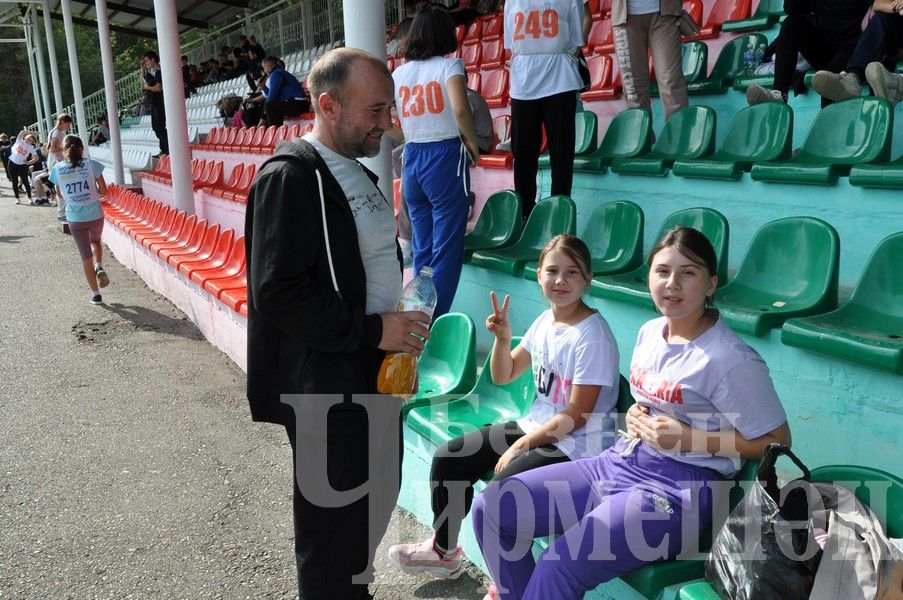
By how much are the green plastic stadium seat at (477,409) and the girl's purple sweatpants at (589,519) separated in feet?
1.88

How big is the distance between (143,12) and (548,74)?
23497mm

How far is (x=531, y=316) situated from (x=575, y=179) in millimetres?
1264

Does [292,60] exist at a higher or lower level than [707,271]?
higher

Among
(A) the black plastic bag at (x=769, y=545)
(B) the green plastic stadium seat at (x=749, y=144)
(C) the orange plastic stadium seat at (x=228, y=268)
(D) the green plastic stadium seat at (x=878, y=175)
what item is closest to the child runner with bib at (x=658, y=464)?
(A) the black plastic bag at (x=769, y=545)

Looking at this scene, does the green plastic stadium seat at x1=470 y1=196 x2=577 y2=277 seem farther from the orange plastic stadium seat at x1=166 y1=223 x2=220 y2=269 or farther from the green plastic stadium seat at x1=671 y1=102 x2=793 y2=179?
the orange plastic stadium seat at x1=166 y1=223 x2=220 y2=269

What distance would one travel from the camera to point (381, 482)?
190cm

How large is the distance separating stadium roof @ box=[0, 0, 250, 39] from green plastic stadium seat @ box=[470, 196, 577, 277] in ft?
66.0

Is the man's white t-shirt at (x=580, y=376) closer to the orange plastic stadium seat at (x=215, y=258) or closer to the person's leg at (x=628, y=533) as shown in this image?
the person's leg at (x=628, y=533)

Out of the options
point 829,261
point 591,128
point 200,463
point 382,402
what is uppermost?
point 591,128

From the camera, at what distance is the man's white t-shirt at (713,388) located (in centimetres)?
169

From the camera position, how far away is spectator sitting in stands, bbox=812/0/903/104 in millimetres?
3530

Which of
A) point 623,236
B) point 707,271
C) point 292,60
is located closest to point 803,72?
point 623,236

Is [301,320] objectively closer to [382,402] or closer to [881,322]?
[382,402]

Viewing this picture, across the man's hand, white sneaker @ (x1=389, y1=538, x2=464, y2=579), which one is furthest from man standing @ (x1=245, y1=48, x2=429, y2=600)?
white sneaker @ (x1=389, y1=538, x2=464, y2=579)
